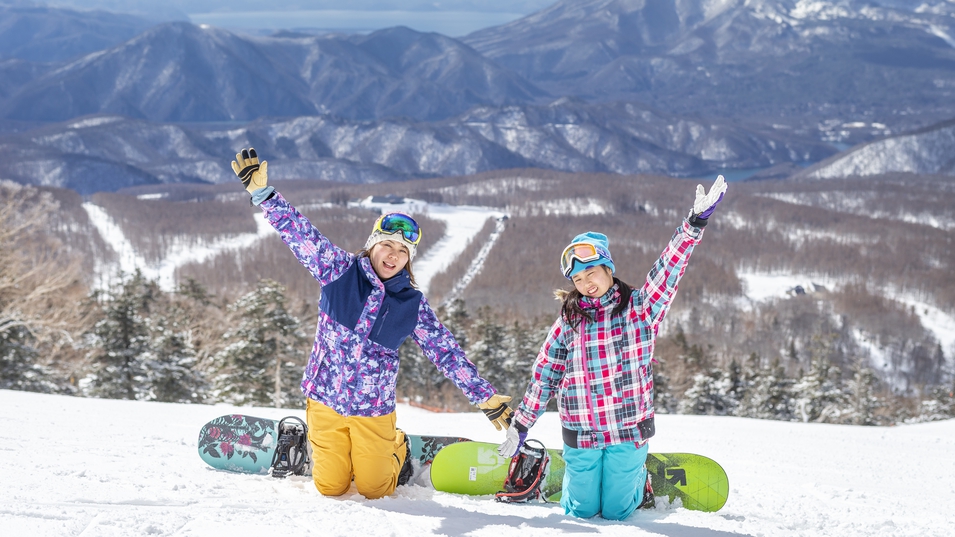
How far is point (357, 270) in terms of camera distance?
512 cm

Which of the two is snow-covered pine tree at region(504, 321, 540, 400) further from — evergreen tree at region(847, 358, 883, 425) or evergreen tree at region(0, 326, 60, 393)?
evergreen tree at region(0, 326, 60, 393)

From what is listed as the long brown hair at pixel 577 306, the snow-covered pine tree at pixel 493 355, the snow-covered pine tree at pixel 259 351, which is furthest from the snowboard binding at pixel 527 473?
the snow-covered pine tree at pixel 493 355

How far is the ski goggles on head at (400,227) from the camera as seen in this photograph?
5.17 m


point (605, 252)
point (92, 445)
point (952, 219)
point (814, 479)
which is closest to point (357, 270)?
point (605, 252)

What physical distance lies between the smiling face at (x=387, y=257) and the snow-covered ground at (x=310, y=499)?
1447mm

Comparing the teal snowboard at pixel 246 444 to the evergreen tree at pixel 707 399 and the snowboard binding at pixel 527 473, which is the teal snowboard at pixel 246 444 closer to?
the snowboard binding at pixel 527 473

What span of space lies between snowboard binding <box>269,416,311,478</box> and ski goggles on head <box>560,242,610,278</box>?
2.35 metres

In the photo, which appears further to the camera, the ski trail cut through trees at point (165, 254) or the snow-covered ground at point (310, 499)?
the ski trail cut through trees at point (165, 254)

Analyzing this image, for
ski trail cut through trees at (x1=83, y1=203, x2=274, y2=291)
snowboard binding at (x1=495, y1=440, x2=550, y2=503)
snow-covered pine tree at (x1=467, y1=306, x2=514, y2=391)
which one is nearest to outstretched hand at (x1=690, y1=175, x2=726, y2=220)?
snowboard binding at (x1=495, y1=440, x2=550, y2=503)

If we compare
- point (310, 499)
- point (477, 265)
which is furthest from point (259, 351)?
point (477, 265)

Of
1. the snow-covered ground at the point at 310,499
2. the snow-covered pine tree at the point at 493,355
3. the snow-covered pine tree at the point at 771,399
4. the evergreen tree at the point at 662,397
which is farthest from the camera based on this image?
the snow-covered pine tree at the point at 493,355

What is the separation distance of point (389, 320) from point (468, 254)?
Result: 4296 inches

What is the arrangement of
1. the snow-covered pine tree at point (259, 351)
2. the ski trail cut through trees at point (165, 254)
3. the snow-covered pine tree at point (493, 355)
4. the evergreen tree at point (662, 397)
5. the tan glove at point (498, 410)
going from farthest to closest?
the ski trail cut through trees at point (165, 254) → the snow-covered pine tree at point (493, 355) → the evergreen tree at point (662, 397) → the snow-covered pine tree at point (259, 351) → the tan glove at point (498, 410)

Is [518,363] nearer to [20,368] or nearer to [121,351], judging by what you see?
[121,351]
